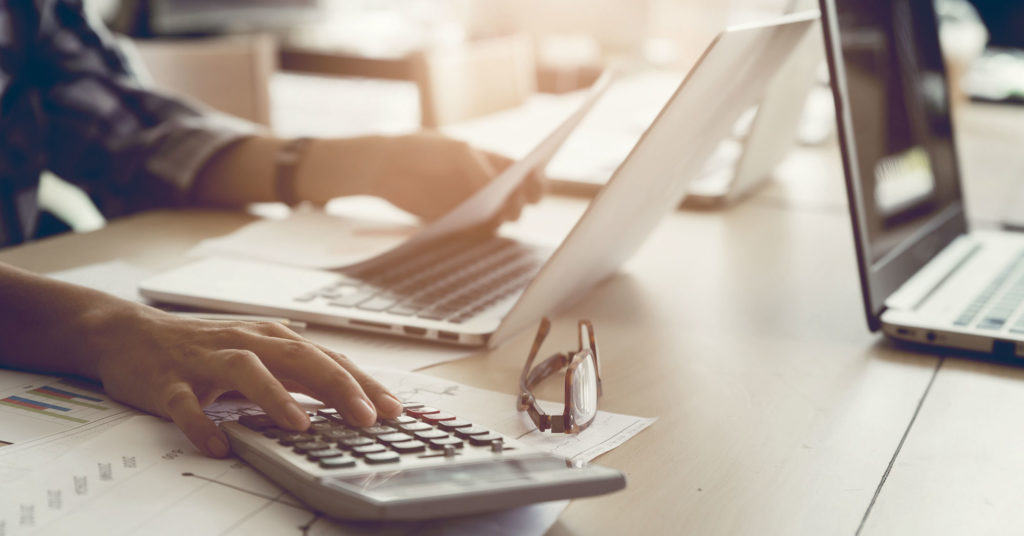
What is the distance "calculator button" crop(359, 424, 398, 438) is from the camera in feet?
1.68

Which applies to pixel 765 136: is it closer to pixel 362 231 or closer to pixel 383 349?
pixel 362 231

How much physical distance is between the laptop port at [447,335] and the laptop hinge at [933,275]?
36cm

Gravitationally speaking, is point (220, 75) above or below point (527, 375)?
above

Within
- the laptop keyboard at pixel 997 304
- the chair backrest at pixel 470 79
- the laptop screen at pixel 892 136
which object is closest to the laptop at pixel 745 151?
the laptop screen at pixel 892 136

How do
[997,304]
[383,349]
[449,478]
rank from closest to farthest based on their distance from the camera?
1. [449,478]
2. [383,349]
3. [997,304]

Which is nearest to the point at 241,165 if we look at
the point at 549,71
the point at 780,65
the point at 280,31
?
the point at 780,65

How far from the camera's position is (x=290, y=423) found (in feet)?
1.69

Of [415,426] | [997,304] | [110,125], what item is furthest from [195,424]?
[110,125]

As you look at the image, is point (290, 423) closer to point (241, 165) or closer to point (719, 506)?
point (719, 506)

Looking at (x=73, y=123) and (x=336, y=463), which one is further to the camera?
(x=73, y=123)

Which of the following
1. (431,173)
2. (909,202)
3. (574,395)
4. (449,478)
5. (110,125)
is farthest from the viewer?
(110,125)

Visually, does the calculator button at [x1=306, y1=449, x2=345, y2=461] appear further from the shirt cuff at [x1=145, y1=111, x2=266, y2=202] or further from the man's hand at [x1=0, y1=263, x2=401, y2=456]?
the shirt cuff at [x1=145, y1=111, x2=266, y2=202]

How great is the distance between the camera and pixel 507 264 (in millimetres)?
884

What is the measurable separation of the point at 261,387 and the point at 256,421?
2cm
